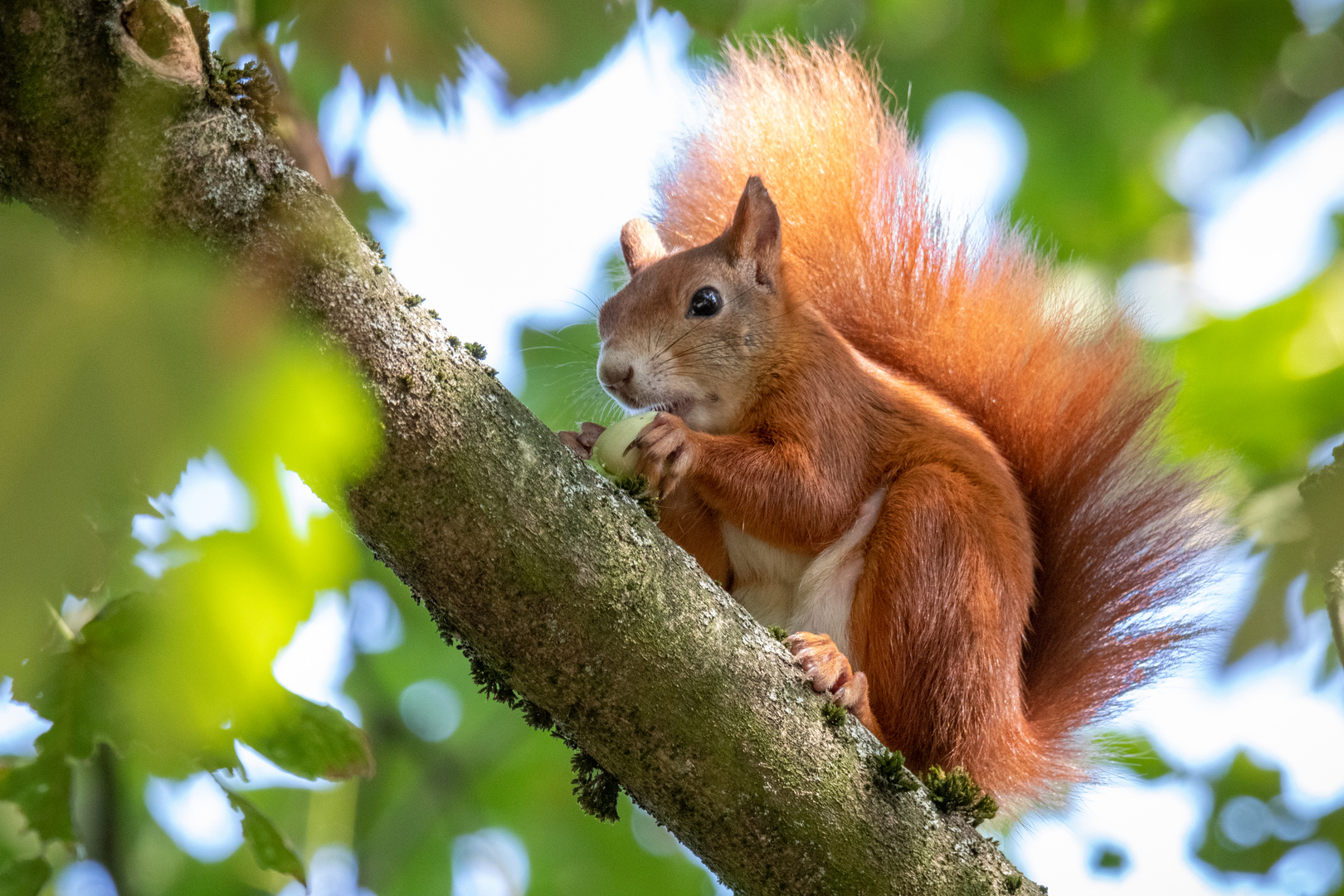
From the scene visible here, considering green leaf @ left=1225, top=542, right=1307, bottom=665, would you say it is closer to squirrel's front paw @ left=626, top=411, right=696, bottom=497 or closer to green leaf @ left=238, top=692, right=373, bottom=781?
squirrel's front paw @ left=626, top=411, right=696, bottom=497

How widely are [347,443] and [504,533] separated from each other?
2.77ft

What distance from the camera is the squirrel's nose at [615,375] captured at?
7.92 ft

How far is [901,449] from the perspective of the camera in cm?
228

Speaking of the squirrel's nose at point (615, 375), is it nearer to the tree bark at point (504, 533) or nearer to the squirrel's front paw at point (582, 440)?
the squirrel's front paw at point (582, 440)

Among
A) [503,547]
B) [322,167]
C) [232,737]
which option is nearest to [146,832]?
[232,737]

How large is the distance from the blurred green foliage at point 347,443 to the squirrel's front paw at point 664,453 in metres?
0.63

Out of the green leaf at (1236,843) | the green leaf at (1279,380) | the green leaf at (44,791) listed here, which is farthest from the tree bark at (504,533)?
the green leaf at (1236,843)

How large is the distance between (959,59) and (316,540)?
11.3ft

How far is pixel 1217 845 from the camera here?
3109mm

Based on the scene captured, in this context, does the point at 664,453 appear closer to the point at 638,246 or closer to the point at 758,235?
the point at 758,235

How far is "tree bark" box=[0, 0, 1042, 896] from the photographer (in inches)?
39.2

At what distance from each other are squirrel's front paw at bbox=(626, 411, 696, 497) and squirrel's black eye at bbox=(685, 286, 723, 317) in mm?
515

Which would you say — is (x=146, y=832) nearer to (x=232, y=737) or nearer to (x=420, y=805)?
(x=420, y=805)

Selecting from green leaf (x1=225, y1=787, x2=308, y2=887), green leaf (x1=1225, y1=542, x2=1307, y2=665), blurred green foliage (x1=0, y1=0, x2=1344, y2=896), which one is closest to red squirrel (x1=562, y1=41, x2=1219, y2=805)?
blurred green foliage (x1=0, y1=0, x2=1344, y2=896)
